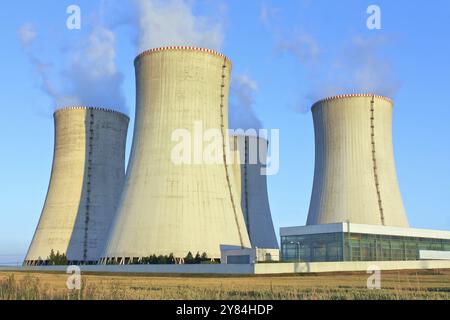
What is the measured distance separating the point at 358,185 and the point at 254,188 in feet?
47.3

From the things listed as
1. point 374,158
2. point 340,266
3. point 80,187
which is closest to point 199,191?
point 340,266

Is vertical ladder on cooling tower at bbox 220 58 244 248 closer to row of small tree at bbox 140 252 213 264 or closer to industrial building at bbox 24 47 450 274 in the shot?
industrial building at bbox 24 47 450 274

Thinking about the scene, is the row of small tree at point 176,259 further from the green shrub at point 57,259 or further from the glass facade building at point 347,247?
the green shrub at point 57,259

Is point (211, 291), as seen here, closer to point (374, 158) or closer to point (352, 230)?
point (352, 230)

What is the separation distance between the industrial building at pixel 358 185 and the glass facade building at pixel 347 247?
0.06 metres

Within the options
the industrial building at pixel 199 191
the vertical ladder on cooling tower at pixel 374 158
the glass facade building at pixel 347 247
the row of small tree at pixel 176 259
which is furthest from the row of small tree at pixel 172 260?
the vertical ladder on cooling tower at pixel 374 158

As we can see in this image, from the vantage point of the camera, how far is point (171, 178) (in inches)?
1172

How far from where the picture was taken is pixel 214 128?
31328 millimetres

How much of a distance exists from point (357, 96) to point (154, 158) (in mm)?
14646

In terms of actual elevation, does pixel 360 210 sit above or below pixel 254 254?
above

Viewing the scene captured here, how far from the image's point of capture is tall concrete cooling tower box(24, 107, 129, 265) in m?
39.9

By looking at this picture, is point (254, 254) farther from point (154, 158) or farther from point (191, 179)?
point (154, 158)

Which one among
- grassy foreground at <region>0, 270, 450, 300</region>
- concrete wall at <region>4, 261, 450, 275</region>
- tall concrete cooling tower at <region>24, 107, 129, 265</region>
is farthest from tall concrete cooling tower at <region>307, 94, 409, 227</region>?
grassy foreground at <region>0, 270, 450, 300</region>

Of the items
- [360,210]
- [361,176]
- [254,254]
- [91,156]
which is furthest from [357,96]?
[91,156]
